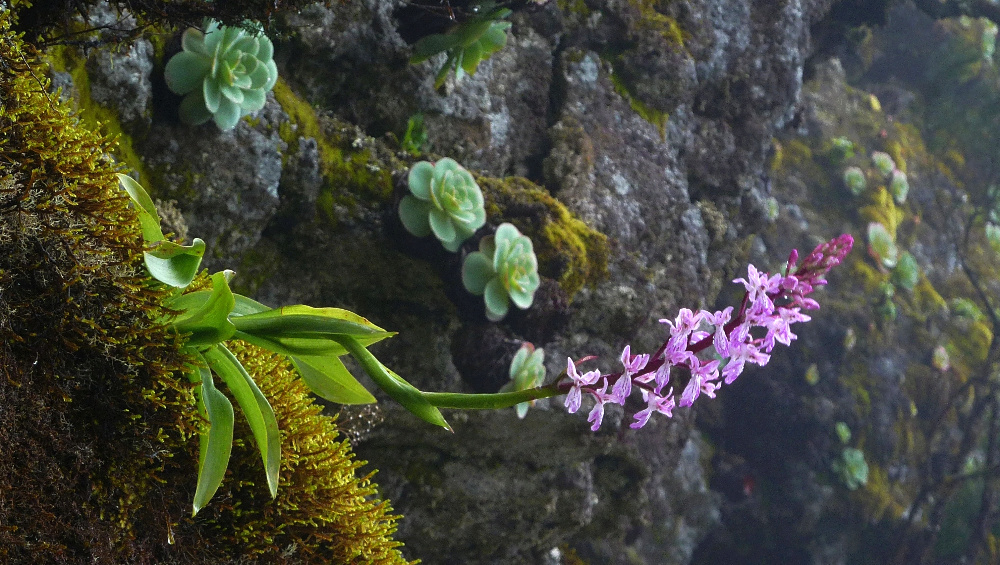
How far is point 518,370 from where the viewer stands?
A: 293 centimetres

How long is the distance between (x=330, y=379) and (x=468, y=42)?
189cm

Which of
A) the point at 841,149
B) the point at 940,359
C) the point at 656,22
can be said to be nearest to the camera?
the point at 656,22

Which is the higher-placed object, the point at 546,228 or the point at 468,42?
the point at 468,42

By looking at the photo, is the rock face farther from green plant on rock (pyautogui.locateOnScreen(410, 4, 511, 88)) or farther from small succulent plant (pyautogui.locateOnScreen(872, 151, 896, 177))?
small succulent plant (pyautogui.locateOnScreen(872, 151, 896, 177))

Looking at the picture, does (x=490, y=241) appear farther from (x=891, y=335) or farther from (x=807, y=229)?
(x=891, y=335)

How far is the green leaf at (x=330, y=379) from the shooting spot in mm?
1479

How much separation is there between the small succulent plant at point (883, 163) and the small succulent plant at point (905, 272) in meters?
1.02

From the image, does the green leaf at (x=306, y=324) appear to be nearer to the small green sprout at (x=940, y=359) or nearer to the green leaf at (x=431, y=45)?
the green leaf at (x=431, y=45)

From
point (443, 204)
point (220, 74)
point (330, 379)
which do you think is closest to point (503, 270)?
point (443, 204)

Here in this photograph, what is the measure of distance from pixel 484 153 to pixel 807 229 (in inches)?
194

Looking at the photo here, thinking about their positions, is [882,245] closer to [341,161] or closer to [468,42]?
[468,42]

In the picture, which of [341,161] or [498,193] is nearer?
[341,161]

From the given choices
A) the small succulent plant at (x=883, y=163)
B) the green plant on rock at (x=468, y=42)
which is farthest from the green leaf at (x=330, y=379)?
the small succulent plant at (x=883, y=163)

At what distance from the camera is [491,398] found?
121 centimetres
